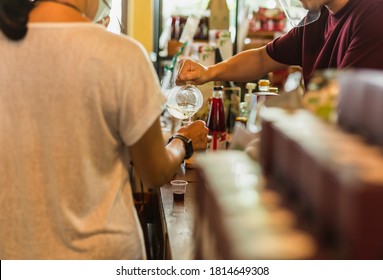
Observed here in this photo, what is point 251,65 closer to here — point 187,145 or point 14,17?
point 187,145

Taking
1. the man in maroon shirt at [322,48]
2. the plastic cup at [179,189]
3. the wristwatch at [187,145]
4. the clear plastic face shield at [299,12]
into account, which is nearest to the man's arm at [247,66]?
the man in maroon shirt at [322,48]

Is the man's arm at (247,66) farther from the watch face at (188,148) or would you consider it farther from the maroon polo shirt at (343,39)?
the watch face at (188,148)

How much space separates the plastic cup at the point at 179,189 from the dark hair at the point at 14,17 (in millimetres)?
1079

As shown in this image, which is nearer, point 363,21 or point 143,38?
point 363,21

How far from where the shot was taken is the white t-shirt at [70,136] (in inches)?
54.8

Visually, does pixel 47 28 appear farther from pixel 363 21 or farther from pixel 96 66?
pixel 363 21

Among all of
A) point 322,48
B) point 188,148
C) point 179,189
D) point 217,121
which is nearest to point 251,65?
point 217,121

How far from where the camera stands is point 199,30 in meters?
6.85

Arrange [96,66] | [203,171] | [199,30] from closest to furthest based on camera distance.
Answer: [203,171] → [96,66] → [199,30]

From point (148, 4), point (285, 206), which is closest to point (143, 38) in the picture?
point (148, 4)

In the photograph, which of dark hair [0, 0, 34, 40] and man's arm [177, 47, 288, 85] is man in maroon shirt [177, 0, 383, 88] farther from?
dark hair [0, 0, 34, 40]

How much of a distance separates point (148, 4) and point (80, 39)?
6.73 meters

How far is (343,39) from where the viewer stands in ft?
8.51

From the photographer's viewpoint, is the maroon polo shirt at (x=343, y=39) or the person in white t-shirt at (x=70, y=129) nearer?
the person in white t-shirt at (x=70, y=129)
